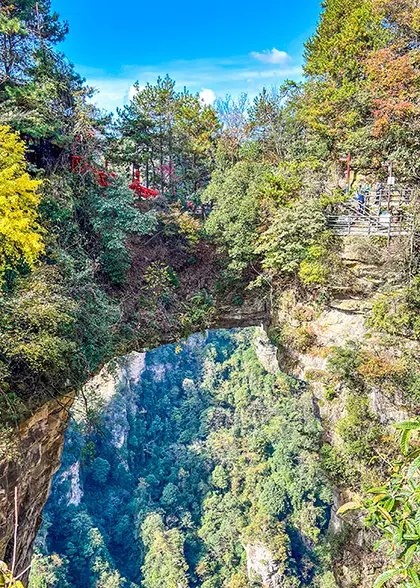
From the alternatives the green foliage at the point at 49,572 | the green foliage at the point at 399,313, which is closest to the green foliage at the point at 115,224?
the green foliage at the point at 399,313

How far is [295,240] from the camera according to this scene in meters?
10.2

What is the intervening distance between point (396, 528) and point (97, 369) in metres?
7.99

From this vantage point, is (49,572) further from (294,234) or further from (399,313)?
(399,313)

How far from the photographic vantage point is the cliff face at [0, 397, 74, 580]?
654 cm

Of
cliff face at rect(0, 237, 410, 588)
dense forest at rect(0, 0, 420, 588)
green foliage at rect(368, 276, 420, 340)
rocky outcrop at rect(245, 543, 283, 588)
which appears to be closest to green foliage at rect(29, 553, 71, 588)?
rocky outcrop at rect(245, 543, 283, 588)

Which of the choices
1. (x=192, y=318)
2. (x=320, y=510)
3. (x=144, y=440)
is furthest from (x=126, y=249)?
(x=144, y=440)

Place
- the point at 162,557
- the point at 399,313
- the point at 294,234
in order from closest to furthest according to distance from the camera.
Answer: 1. the point at 399,313
2. the point at 294,234
3. the point at 162,557

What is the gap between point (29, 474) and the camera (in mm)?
7562

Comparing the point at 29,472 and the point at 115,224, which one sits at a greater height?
the point at 115,224

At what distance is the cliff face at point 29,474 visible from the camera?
6539 millimetres

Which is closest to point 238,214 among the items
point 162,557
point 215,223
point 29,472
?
point 215,223

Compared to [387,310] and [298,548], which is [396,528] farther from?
[298,548]

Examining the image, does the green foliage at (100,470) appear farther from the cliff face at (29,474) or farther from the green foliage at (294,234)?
the green foliage at (294,234)

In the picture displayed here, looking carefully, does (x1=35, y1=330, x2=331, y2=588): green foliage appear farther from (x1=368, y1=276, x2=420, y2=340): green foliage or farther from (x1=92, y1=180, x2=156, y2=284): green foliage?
(x1=92, y1=180, x2=156, y2=284): green foliage
